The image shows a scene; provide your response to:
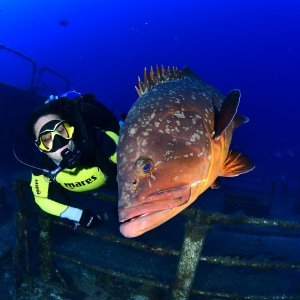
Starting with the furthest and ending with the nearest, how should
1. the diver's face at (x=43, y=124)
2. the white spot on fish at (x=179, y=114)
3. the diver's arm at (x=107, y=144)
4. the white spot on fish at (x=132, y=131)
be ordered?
the diver's arm at (x=107, y=144) → the diver's face at (x=43, y=124) → the white spot on fish at (x=179, y=114) → the white spot on fish at (x=132, y=131)

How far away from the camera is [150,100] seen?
192 centimetres

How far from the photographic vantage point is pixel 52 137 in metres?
3.21

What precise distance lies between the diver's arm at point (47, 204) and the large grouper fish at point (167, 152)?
1948 millimetres

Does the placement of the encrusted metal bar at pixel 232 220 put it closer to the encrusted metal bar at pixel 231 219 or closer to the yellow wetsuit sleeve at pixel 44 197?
the encrusted metal bar at pixel 231 219

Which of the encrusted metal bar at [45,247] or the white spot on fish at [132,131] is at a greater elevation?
the white spot on fish at [132,131]

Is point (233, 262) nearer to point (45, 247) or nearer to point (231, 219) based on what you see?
point (231, 219)

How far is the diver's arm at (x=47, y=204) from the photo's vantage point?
3.41 metres

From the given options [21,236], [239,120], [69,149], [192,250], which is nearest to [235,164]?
[239,120]

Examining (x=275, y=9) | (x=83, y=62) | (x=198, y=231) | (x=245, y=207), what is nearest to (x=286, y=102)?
(x=275, y=9)

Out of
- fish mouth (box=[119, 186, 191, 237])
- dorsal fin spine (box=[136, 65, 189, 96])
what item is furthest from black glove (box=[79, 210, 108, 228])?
fish mouth (box=[119, 186, 191, 237])

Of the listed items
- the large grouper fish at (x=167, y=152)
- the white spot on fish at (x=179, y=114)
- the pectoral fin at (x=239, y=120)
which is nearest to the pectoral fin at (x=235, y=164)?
the large grouper fish at (x=167, y=152)

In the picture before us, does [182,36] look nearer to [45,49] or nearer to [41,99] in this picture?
[45,49]

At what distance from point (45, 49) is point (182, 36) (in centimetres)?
6266

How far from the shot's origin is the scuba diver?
10.8 ft
